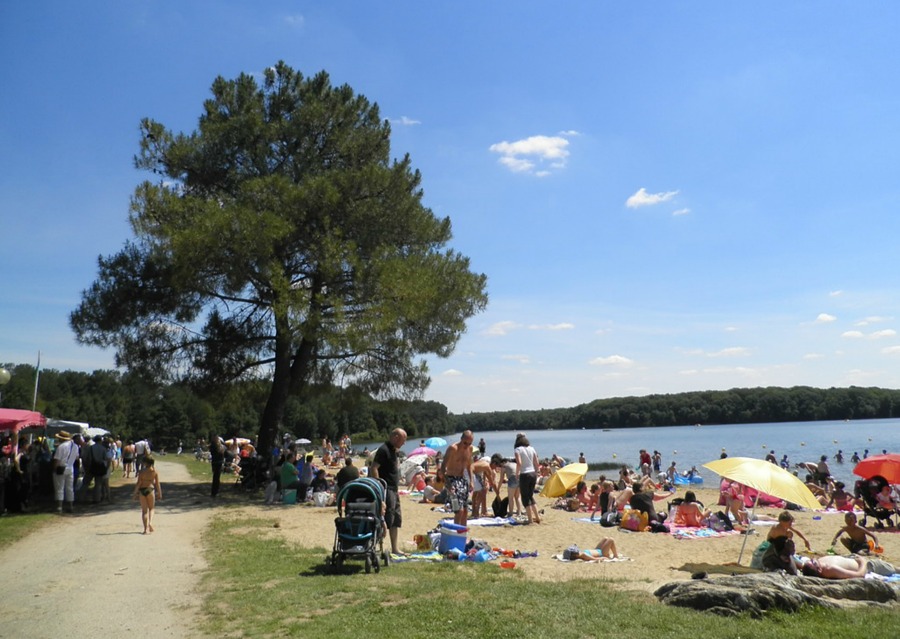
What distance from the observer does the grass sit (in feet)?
15.1

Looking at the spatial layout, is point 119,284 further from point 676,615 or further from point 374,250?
point 676,615

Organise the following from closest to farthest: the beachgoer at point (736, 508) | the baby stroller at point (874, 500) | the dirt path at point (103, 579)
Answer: the dirt path at point (103, 579)
the baby stroller at point (874, 500)
the beachgoer at point (736, 508)

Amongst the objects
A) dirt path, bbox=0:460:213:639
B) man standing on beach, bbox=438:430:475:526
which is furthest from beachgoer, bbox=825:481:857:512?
dirt path, bbox=0:460:213:639

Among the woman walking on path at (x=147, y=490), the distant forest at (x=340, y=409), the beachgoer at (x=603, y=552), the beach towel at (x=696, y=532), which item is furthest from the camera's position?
the distant forest at (x=340, y=409)

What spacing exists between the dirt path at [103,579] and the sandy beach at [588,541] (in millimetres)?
1758

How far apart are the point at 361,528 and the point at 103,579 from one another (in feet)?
8.71

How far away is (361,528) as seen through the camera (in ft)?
22.4

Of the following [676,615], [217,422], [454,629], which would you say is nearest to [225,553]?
[454,629]

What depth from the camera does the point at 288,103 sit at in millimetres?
17109

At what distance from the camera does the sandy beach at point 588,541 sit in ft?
24.9

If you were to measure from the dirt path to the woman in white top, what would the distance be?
527cm

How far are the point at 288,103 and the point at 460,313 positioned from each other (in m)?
7.01

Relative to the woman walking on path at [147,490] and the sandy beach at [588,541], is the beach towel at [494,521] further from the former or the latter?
the woman walking on path at [147,490]

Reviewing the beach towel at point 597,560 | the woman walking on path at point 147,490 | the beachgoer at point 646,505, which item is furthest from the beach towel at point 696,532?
the woman walking on path at point 147,490
